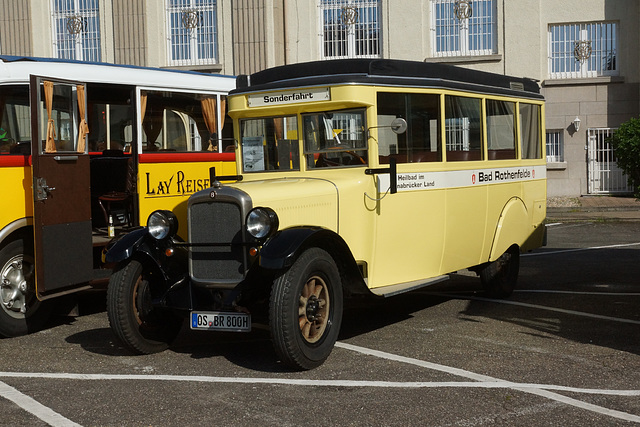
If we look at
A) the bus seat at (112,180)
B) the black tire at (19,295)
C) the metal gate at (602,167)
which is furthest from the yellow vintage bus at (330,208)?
the metal gate at (602,167)

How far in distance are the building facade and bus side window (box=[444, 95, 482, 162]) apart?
614 inches

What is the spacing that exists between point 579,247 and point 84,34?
17274 mm

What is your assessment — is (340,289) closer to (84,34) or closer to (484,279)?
(484,279)

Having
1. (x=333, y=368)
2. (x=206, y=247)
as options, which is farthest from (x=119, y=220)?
(x=333, y=368)

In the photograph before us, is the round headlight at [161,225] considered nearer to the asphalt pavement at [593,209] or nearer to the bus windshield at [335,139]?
the bus windshield at [335,139]

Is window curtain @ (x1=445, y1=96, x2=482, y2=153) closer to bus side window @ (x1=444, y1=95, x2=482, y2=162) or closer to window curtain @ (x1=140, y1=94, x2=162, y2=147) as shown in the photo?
bus side window @ (x1=444, y1=95, x2=482, y2=162)

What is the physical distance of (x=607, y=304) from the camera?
928 centimetres

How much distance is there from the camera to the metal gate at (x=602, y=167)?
24.2 meters

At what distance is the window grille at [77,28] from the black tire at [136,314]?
20286 mm

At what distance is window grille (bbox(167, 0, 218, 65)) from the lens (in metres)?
25.7

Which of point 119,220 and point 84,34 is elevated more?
point 84,34

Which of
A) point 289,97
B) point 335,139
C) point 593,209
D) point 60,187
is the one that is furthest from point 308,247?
point 593,209

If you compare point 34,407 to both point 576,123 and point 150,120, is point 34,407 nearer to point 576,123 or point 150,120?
point 150,120

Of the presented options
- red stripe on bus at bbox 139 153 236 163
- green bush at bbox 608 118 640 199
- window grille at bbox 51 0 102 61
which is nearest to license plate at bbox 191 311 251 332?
red stripe on bus at bbox 139 153 236 163
